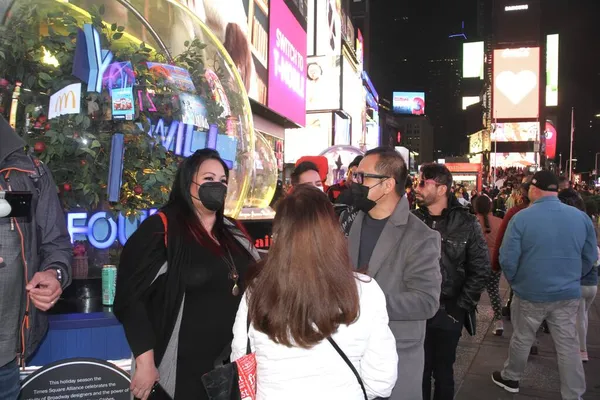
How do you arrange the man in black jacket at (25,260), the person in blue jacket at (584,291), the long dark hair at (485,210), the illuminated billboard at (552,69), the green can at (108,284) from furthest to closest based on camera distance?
the illuminated billboard at (552,69)
the long dark hair at (485,210)
the person in blue jacket at (584,291)
the green can at (108,284)
the man in black jacket at (25,260)

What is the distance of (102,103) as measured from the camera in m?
3.06

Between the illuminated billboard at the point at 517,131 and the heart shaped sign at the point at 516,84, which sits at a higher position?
the heart shaped sign at the point at 516,84

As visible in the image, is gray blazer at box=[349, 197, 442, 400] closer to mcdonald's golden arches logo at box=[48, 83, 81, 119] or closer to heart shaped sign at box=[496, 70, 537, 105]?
mcdonald's golden arches logo at box=[48, 83, 81, 119]

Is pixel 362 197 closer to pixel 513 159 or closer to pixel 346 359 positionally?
pixel 346 359

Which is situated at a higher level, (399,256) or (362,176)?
(362,176)

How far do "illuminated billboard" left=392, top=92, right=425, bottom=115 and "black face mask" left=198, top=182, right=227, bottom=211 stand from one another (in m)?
122

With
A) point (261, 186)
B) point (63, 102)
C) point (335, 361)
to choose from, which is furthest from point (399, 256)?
point (261, 186)

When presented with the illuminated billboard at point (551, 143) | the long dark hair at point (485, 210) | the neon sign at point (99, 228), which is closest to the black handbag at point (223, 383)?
the neon sign at point (99, 228)

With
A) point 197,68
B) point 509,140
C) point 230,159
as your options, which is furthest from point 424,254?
point 509,140

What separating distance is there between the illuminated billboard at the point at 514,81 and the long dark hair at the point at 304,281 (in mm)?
69142

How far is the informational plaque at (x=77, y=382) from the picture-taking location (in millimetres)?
2770

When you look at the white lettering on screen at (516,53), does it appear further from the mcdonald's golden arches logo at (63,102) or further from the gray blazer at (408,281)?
the mcdonald's golden arches logo at (63,102)

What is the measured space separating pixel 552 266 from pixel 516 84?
6848 cm

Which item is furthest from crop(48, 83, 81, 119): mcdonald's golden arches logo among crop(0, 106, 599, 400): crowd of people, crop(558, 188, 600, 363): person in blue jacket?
crop(558, 188, 600, 363): person in blue jacket
